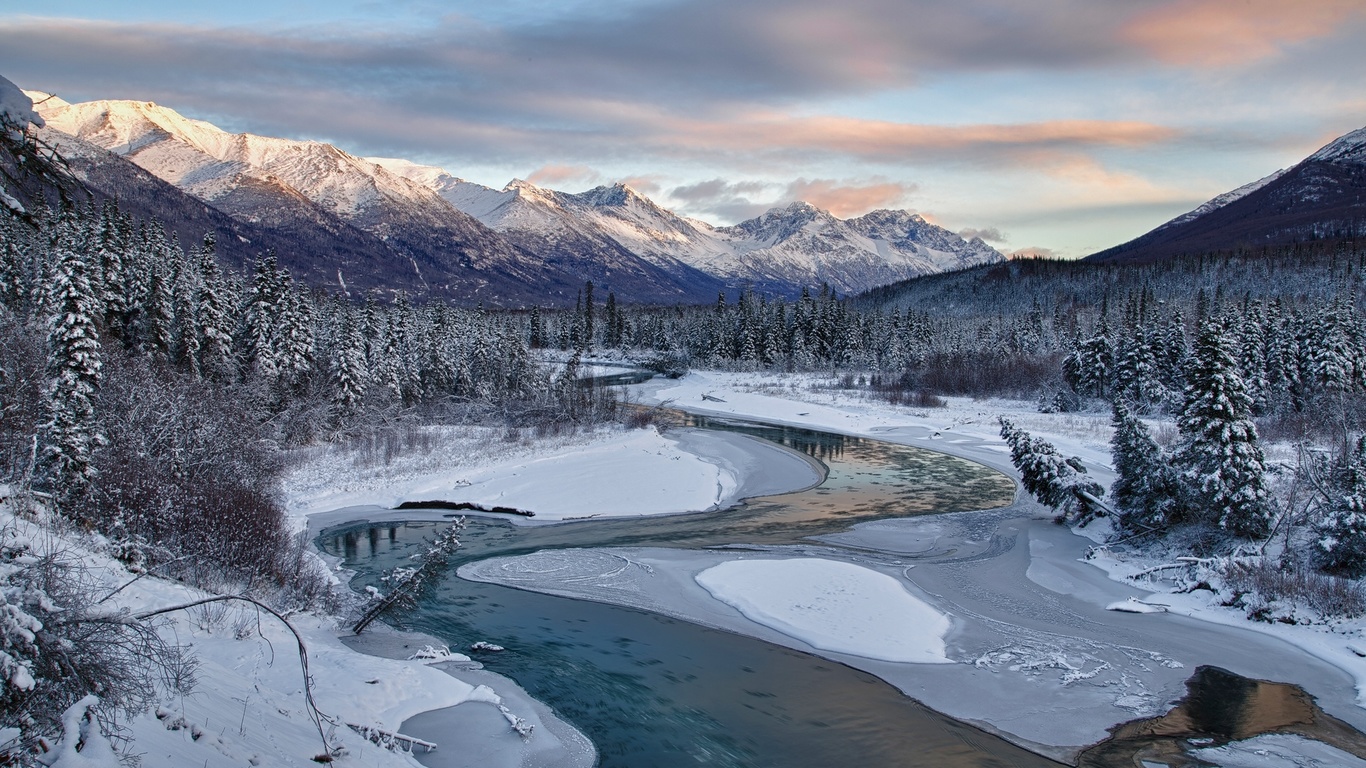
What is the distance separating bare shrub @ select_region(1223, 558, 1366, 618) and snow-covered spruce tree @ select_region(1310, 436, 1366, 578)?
44cm

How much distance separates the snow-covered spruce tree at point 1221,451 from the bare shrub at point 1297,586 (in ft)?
5.93

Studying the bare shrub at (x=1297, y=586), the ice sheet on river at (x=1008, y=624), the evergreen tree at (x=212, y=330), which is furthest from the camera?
the evergreen tree at (x=212, y=330)

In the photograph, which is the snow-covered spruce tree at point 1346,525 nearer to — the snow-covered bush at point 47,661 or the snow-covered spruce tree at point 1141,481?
the snow-covered spruce tree at point 1141,481

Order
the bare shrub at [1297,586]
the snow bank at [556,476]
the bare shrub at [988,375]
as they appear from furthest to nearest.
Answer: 1. the bare shrub at [988,375]
2. the snow bank at [556,476]
3. the bare shrub at [1297,586]

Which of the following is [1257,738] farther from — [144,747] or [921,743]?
[144,747]

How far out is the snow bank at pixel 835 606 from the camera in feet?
53.3

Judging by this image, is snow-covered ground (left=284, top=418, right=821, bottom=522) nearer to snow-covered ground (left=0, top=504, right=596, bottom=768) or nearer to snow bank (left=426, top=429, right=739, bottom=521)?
snow bank (left=426, top=429, right=739, bottom=521)

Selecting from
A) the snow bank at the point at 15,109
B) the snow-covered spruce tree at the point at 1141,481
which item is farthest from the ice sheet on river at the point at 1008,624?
the snow bank at the point at 15,109

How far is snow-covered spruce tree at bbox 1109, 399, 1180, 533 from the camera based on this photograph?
22.4 metres

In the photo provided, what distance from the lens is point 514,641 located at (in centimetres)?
1606

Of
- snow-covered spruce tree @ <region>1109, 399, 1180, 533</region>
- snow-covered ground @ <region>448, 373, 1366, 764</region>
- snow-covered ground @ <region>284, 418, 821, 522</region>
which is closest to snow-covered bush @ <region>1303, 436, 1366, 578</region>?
snow-covered ground @ <region>448, 373, 1366, 764</region>

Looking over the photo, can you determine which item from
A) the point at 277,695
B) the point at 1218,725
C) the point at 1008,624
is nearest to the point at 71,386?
the point at 277,695

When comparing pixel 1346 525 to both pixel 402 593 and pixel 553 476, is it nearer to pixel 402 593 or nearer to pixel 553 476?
pixel 402 593

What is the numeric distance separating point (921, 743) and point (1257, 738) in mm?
5471
